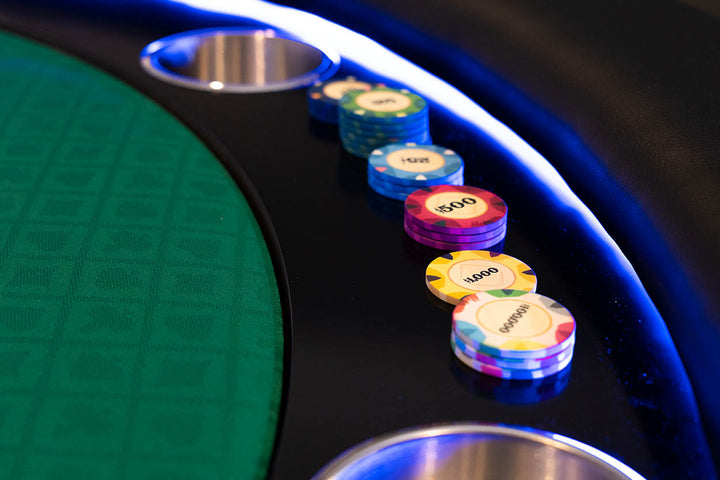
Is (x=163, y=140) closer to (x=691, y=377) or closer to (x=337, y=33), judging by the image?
(x=337, y=33)

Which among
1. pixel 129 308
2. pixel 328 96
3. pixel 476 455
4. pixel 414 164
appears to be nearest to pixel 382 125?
pixel 414 164

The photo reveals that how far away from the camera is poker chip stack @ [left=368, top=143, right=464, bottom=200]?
126 cm

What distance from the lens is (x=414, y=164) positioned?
1.30 meters

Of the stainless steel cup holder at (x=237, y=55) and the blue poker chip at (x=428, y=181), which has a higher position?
the blue poker chip at (x=428, y=181)

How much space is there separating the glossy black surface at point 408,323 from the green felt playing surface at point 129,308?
5 centimetres

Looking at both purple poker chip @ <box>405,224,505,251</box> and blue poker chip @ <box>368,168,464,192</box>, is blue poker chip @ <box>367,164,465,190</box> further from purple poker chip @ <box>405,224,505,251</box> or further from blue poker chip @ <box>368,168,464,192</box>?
purple poker chip @ <box>405,224,505,251</box>

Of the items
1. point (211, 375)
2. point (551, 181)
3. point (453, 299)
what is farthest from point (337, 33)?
point (211, 375)

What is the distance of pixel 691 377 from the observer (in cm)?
85

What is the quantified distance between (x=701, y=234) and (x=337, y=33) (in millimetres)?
1324

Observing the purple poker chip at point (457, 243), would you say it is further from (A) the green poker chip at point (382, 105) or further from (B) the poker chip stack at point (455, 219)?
(A) the green poker chip at point (382, 105)

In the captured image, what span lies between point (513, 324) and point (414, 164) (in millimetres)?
482

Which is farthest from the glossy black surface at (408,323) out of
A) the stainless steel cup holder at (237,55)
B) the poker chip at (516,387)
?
the stainless steel cup holder at (237,55)

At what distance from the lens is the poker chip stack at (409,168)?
1257mm

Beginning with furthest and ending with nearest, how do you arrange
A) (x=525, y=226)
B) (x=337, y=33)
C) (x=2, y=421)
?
(x=337, y=33)
(x=525, y=226)
(x=2, y=421)
